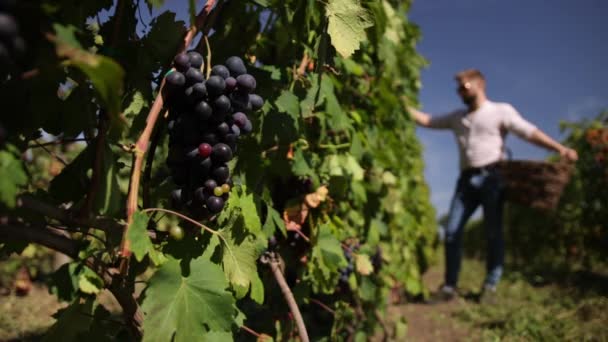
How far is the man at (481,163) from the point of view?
15.4ft

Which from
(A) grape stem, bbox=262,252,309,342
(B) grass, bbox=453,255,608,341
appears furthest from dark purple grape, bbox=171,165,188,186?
(B) grass, bbox=453,255,608,341

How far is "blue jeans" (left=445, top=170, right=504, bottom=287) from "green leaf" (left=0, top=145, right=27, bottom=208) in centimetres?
461

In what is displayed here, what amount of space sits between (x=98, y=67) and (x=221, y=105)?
0.48m

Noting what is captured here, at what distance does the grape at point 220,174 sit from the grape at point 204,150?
5 cm

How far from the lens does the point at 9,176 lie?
0.76 meters

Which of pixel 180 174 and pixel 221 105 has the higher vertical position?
pixel 221 105

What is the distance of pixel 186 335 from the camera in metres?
1.02

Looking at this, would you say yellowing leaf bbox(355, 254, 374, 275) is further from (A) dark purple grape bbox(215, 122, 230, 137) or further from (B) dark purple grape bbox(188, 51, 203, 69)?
(B) dark purple grape bbox(188, 51, 203, 69)

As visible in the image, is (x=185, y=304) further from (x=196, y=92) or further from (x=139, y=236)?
(x=196, y=92)

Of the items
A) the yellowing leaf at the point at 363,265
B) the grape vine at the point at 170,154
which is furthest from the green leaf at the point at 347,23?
the yellowing leaf at the point at 363,265

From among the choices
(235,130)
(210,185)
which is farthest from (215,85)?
(210,185)

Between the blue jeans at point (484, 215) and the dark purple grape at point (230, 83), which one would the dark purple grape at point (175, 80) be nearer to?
the dark purple grape at point (230, 83)

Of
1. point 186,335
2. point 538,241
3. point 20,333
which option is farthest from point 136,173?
point 538,241

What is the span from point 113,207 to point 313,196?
1147mm
